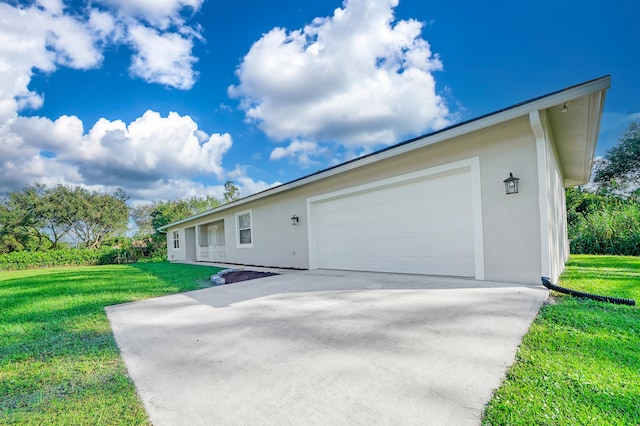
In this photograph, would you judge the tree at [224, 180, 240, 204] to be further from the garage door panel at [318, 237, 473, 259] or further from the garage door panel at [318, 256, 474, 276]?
the garage door panel at [318, 256, 474, 276]

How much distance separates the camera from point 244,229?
12109mm

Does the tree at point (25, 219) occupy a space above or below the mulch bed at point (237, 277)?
above

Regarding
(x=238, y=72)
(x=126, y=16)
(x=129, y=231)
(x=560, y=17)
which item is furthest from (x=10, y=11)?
(x=129, y=231)

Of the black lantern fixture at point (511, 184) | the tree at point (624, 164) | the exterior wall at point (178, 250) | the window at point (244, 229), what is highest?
the tree at point (624, 164)

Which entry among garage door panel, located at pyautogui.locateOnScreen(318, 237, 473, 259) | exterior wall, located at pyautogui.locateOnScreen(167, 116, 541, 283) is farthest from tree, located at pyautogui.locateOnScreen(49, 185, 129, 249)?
exterior wall, located at pyautogui.locateOnScreen(167, 116, 541, 283)

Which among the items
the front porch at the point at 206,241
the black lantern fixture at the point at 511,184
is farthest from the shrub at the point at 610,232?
the front porch at the point at 206,241

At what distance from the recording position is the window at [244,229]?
11.7 meters

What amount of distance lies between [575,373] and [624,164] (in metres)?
23.8

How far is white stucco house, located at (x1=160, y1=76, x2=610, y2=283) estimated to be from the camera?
456 centimetres

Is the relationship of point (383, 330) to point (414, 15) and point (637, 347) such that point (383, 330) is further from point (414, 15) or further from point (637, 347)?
point (414, 15)

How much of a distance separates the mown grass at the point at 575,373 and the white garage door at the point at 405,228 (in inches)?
95.0

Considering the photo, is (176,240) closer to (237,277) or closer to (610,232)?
(237,277)

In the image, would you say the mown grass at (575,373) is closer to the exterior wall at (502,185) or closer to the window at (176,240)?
the exterior wall at (502,185)

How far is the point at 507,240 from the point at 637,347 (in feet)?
8.84
